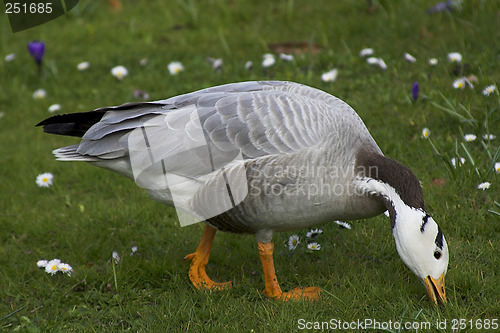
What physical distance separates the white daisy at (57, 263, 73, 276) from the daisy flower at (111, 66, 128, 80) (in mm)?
3456

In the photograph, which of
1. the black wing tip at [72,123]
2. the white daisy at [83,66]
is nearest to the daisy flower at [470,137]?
the black wing tip at [72,123]

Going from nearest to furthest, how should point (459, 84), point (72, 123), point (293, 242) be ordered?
point (72, 123) < point (293, 242) < point (459, 84)

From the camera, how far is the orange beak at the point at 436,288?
11.7 feet

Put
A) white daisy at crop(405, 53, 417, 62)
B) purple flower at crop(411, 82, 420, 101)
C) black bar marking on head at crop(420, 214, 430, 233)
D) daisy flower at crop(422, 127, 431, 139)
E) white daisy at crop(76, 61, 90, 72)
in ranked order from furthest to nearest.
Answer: white daisy at crop(76, 61, 90, 72) < white daisy at crop(405, 53, 417, 62) < purple flower at crop(411, 82, 420, 101) < daisy flower at crop(422, 127, 431, 139) < black bar marking on head at crop(420, 214, 430, 233)

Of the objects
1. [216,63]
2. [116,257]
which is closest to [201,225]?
[116,257]

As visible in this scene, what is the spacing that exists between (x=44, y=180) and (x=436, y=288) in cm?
380

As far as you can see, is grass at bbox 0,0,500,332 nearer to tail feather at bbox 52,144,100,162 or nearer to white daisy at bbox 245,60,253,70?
white daisy at bbox 245,60,253,70

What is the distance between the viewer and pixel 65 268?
14.5 ft

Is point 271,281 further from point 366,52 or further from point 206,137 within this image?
point 366,52

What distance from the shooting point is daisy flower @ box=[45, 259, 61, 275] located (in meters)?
4.41

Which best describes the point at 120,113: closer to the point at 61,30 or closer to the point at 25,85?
the point at 25,85

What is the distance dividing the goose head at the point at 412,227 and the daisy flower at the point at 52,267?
93.9 inches

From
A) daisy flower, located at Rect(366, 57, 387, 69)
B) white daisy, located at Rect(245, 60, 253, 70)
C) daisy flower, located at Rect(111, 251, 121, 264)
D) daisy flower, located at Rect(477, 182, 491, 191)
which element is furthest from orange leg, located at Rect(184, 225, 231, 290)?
daisy flower, located at Rect(366, 57, 387, 69)

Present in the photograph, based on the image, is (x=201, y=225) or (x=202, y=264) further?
(x=201, y=225)
